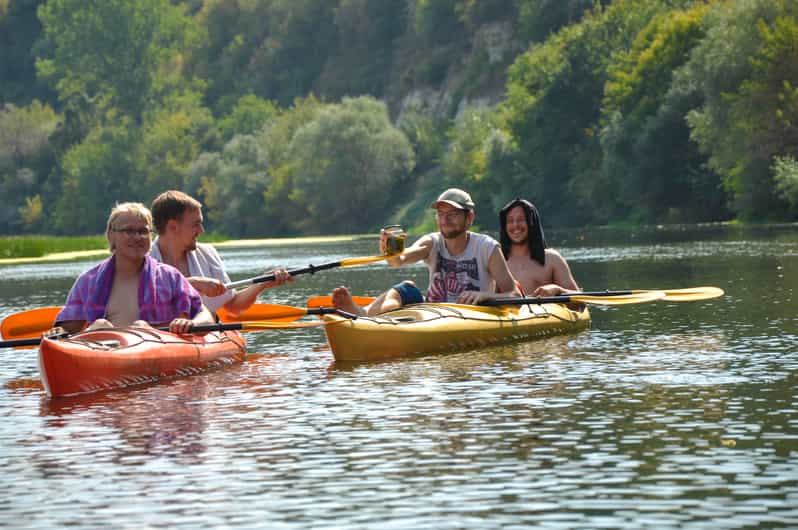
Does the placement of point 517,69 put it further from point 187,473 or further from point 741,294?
point 187,473

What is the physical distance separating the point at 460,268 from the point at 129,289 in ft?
11.0

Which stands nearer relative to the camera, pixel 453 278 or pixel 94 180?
pixel 453 278

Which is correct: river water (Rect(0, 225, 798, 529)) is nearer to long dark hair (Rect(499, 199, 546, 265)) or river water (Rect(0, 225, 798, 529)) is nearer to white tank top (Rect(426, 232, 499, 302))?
white tank top (Rect(426, 232, 499, 302))

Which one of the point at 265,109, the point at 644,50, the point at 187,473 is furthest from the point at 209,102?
the point at 187,473

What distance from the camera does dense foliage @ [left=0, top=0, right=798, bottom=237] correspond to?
2080 inches

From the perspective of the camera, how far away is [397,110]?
10131 cm

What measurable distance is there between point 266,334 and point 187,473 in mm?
9803

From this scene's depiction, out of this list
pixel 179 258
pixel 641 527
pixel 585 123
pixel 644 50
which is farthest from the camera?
pixel 585 123

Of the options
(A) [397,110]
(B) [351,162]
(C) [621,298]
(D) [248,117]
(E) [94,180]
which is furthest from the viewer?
(D) [248,117]

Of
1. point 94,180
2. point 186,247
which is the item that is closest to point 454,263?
point 186,247

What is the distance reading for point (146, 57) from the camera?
129 meters

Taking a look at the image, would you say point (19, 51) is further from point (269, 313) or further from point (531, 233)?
point (531, 233)

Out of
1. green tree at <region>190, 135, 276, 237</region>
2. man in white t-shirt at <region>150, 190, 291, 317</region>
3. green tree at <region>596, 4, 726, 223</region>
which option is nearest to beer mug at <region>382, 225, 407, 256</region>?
man in white t-shirt at <region>150, 190, 291, 317</region>

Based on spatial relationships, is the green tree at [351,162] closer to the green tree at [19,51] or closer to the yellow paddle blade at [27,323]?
the green tree at [19,51]
